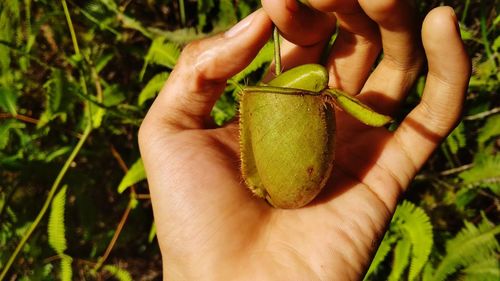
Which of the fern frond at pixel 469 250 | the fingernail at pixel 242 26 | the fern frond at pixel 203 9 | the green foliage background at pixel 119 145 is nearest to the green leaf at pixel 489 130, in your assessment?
the green foliage background at pixel 119 145

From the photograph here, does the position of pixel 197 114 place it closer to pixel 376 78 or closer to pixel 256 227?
pixel 256 227

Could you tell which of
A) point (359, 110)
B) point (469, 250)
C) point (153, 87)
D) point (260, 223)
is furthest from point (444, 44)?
point (153, 87)

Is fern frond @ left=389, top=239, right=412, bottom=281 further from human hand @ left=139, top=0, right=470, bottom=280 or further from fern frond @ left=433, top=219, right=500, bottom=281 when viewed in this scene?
human hand @ left=139, top=0, right=470, bottom=280

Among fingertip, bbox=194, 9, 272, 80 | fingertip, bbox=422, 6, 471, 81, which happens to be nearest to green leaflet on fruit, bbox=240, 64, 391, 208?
fingertip, bbox=194, 9, 272, 80

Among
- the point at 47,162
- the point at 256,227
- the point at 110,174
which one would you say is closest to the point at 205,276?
the point at 256,227

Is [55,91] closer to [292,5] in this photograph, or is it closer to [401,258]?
[292,5]

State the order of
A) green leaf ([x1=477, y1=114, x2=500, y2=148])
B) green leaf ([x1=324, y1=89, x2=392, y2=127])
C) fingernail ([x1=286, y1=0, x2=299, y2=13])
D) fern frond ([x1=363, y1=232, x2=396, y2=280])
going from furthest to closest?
green leaf ([x1=477, y1=114, x2=500, y2=148]), fern frond ([x1=363, y1=232, x2=396, y2=280]), fingernail ([x1=286, y1=0, x2=299, y2=13]), green leaf ([x1=324, y1=89, x2=392, y2=127])

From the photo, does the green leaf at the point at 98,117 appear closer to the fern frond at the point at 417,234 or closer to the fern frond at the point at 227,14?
the fern frond at the point at 227,14
